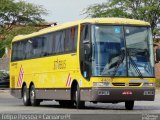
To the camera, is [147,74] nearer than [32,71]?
Yes

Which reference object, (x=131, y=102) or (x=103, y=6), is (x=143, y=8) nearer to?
(x=103, y=6)

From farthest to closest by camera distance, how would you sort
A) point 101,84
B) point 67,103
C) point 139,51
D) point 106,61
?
point 67,103, point 139,51, point 106,61, point 101,84

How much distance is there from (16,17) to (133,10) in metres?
13.0

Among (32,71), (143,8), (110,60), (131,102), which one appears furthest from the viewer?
(143,8)

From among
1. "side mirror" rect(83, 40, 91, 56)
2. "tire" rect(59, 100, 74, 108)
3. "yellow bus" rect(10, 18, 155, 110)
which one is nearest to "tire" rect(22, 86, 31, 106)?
"tire" rect(59, 100, 74, 108)

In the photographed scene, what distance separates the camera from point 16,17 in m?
71.8

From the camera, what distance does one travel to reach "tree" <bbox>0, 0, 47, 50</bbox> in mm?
70250

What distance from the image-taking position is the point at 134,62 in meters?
24.7

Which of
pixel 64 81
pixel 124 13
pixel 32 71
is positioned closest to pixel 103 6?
pixel 124 13

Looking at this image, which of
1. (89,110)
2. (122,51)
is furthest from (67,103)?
(122,51)

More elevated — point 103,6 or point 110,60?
point 103,6

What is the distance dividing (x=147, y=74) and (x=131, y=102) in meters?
1.78

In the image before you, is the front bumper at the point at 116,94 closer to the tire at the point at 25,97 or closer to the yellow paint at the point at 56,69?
the yellow paint at the point at 56,69

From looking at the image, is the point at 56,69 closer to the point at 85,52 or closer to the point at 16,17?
the point at 85,52
